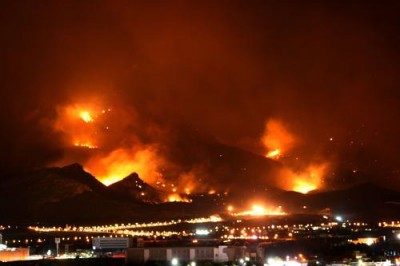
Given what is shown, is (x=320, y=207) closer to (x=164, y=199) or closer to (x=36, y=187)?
(x=164, y=199)

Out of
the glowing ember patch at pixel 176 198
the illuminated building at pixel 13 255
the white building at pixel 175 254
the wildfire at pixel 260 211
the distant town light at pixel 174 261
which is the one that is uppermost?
the glowing ember patch at pixel 176 198

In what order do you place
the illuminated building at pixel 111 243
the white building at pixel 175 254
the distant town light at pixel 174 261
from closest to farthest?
1. the distant town light at pixel 174 261
2. the white building at pixel 175 254
3. the illuminated building at pixel 111 243

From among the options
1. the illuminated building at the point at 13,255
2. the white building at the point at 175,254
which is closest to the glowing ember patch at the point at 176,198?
the illuminated building at the point at 13,255

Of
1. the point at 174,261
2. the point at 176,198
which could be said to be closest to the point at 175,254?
the point at 174,261

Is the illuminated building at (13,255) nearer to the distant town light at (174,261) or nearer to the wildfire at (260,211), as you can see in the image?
the distant town light at (174,261)

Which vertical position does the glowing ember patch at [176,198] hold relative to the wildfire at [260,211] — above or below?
above

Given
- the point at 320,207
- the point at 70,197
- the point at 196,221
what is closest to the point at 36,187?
the point at 70,197

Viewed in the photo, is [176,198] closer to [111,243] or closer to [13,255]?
[111,243]

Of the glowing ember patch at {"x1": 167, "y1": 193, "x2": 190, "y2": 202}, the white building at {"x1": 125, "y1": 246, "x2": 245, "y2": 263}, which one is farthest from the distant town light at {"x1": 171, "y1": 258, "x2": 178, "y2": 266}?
the glowing ember patch at {"x1": 167, "y1": 193, "x2": 190, "y2": 202}

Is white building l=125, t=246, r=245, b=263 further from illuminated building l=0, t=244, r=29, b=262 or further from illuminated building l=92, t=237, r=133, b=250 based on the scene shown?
illuminated building l=0, t=244, r=29, b=262

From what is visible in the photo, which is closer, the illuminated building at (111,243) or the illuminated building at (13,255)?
the illuminated building at (13,255)

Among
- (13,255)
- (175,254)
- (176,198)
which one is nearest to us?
(175,254)
